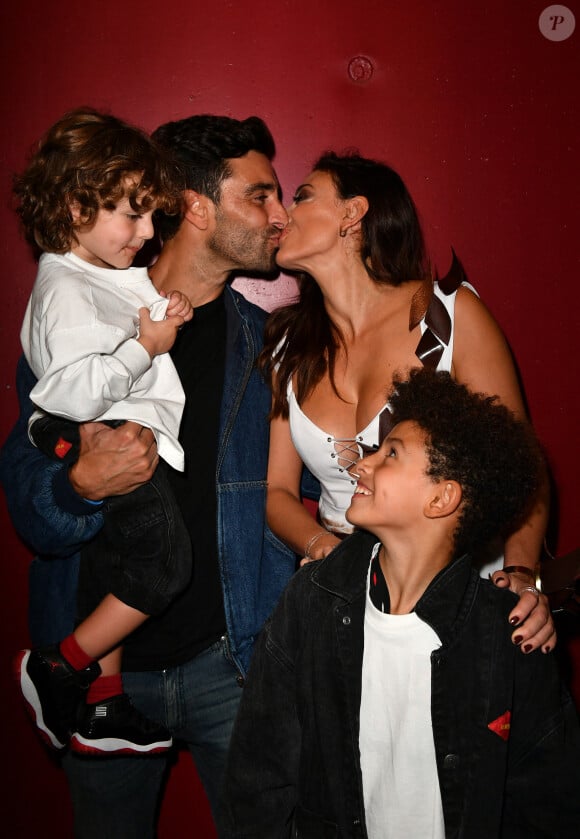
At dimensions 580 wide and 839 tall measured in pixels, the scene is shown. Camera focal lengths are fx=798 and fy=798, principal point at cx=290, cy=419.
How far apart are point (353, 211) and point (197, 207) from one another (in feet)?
1.53

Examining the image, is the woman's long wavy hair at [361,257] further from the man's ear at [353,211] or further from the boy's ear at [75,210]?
the boy's ear at [75,210]

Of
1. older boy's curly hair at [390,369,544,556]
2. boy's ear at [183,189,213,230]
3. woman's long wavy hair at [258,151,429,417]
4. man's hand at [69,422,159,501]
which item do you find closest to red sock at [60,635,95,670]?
man's hand at [69,422,159,501]

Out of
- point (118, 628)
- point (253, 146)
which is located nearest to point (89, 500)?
point (118, 628)

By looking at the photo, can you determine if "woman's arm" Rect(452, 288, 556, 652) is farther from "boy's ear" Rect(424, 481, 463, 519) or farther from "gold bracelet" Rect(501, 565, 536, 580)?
"boy's ear" Rect(424, 481, 463, 519)

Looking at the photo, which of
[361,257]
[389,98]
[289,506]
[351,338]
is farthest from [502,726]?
[389,98]

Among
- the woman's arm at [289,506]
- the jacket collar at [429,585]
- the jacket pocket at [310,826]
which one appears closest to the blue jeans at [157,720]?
the woman's arm at [289,506]

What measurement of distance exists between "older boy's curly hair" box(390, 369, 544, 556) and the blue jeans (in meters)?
0.82

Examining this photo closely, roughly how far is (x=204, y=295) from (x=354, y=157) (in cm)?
60

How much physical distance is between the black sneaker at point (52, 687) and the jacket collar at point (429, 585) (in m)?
0.68

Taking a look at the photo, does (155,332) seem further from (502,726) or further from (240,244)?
(502,726)

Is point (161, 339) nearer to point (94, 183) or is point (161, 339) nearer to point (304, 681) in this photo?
point (94, 183)

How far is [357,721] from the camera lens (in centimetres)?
161

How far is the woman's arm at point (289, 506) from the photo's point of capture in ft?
6.63

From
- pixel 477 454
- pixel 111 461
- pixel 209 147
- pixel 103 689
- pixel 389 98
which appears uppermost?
pixel 389 98
